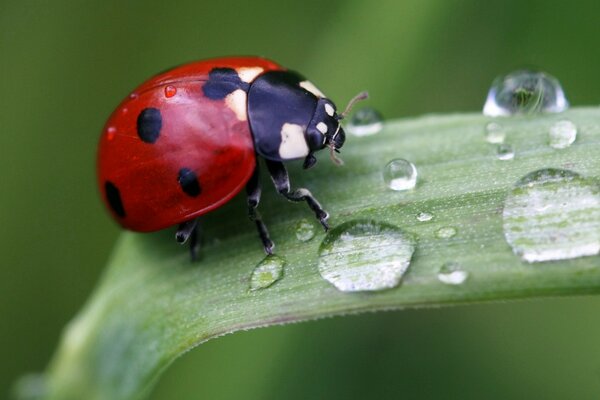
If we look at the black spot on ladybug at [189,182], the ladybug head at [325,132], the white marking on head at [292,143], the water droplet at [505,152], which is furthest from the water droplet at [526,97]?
the black spot on ladybug at [189,182]

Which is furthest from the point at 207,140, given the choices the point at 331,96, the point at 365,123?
the point at 331,96

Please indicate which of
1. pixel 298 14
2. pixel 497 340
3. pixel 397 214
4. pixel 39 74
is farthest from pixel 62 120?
pixel 497 340

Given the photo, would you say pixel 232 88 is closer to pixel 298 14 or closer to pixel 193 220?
pixel 193 220

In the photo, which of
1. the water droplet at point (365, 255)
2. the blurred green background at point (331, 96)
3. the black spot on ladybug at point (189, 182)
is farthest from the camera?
the blurred green background at point (331, 96)

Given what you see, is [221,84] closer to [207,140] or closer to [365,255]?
[207,140]

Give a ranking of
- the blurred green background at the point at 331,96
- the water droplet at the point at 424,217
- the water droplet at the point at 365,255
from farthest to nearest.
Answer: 1. the blurred green background at the point at 331,96
2. the water droplet at the point at 424,217
3. the water droplet at the point at 365,255

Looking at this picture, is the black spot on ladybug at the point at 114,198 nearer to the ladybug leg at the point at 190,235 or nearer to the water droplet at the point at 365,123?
the ladybug leg at the point at 190,235

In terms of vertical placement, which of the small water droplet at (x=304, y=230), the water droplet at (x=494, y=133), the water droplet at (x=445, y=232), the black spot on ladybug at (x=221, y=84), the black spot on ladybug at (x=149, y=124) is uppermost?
the black spot on ladybug at (x=221, y=84)
